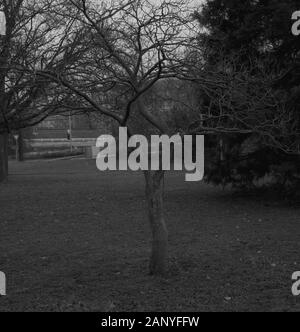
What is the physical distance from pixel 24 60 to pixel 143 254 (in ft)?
11.5

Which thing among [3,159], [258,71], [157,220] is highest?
[258,71]

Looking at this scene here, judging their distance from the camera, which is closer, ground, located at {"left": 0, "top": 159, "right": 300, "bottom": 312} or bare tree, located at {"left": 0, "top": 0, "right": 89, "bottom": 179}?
ground, located at {"left": 0, "top": 159, "right": 300, "bottom": 312}

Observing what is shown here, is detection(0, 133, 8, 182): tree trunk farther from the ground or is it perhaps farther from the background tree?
the background tree

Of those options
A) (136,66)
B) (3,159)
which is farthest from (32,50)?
(3,159)

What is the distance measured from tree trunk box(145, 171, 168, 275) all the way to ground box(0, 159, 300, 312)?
0.64 feet

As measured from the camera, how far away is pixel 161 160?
7.79m

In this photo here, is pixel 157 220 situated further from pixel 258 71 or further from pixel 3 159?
pixel 3 159

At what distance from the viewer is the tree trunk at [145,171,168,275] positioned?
7605 millimetres

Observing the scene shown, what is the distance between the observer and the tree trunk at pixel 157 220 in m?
7.61

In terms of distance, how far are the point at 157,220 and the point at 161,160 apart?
2.61 feet

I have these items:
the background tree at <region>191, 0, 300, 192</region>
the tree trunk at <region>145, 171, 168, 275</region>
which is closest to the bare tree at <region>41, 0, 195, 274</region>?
the tree trunk at <region>145, 171, 168, 275</region>

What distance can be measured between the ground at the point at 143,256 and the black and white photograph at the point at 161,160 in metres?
0.03

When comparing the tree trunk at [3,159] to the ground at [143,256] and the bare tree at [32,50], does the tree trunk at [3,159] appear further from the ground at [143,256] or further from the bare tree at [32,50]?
the bare tree at [32,50]

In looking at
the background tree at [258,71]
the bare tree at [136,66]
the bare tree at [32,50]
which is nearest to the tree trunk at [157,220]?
the bare tree at [136,66]
